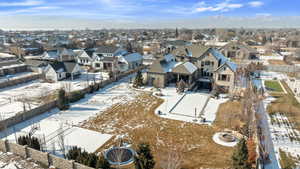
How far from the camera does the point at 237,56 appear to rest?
196 ft

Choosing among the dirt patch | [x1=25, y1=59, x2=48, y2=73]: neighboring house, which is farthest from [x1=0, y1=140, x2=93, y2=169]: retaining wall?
[x1=25, y1=59, x2=48, y2=73]: neighboring house

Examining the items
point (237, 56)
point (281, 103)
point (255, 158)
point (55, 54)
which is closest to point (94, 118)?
point (255, 158)

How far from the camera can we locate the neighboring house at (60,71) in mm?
36781

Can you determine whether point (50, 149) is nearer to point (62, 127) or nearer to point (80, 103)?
point (62, 127)

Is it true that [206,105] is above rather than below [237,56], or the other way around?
below

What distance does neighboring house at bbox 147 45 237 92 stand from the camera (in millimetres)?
30688

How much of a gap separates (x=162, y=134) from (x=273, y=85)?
25.7 metres

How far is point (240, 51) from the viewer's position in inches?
2320

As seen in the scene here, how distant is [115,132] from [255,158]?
1187cm

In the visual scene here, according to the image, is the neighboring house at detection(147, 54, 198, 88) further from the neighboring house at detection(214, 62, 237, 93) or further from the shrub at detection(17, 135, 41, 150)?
the shrub at detection(17, 135, 41, 150)

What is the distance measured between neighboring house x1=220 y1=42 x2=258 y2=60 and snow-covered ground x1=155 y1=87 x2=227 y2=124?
3445 centimetres

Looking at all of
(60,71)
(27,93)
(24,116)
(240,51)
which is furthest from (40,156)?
(240,51)

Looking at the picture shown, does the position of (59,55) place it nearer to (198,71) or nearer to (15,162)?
(198,71)

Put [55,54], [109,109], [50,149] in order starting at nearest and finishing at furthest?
[50,149] < [109,109] < [55,54]
